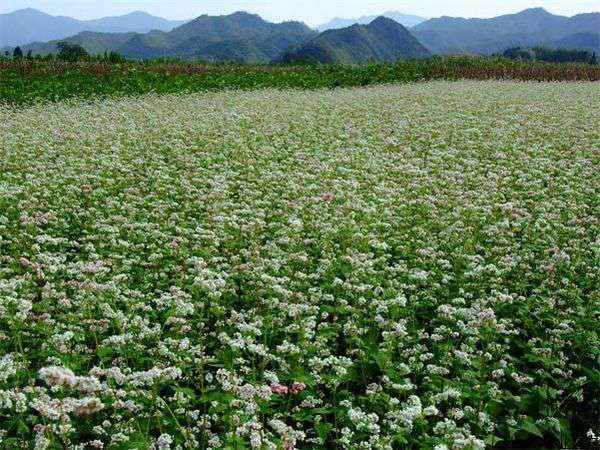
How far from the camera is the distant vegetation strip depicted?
1090 inches

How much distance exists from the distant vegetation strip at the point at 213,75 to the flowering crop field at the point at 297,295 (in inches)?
563

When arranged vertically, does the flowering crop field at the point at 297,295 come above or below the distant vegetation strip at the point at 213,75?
below

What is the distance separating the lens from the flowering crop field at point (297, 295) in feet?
14.3

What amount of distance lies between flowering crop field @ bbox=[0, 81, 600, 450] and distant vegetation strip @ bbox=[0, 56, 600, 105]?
14.3m

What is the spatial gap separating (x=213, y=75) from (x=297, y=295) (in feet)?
99.8

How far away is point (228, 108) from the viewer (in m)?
20.5

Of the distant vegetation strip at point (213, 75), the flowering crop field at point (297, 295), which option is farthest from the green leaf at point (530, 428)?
the distant vegetation strip at point (213, 75)

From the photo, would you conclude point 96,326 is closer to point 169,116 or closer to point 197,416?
point 197,416

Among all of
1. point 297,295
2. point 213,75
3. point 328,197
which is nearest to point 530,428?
point 297,295

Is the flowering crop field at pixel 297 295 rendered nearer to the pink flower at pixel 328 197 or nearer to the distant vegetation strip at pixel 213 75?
the pink flower at pixel 328 197

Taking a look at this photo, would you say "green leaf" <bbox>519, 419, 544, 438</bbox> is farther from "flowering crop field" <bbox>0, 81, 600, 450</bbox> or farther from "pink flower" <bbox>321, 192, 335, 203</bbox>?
"pink flower" <bbox>321, 192, 335, 203</bbox>

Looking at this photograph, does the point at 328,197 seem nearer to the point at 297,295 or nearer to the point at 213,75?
the point at 297,295

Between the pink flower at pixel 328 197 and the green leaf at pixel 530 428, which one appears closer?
the green leaf at pixel 530 428

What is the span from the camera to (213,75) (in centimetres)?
3425
